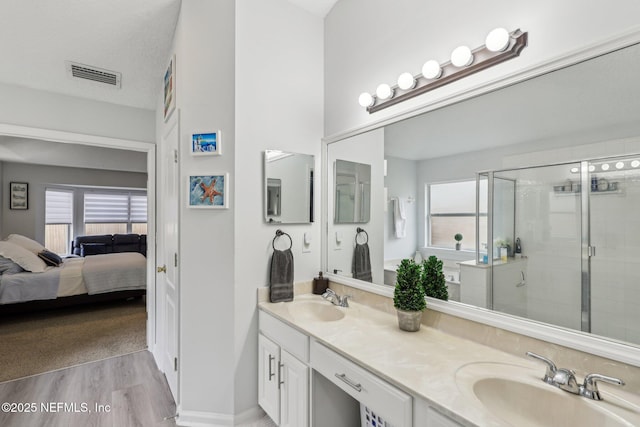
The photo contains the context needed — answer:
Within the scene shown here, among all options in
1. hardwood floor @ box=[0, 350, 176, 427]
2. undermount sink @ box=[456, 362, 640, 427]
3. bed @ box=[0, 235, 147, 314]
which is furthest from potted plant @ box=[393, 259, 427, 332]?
bed @ box=[0, 235, 147, 314]

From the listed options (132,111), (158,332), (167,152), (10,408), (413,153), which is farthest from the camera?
(132,111)

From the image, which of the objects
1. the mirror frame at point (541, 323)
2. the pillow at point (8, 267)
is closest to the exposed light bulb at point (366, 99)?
the mirror frame at point (541, 323)

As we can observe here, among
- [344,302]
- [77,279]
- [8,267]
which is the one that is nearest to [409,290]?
[344,302]

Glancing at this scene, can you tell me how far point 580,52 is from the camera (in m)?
Answer: 1.06

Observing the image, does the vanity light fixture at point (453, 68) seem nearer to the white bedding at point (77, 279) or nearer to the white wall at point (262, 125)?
the white wall at point (262, 125)

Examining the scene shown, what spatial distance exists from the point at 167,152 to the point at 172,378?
1.79 m

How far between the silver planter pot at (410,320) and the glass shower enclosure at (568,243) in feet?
1.11

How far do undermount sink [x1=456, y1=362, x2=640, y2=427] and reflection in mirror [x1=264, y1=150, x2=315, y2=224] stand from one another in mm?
1360

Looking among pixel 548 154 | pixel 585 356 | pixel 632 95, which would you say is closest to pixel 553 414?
pixel 585 356

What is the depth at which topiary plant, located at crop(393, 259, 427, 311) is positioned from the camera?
146 centimetres

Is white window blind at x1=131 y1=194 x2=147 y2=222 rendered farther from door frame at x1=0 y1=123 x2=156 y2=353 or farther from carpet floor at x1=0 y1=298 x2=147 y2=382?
door frame at x1=0 y1=123 x2=156 y2=353

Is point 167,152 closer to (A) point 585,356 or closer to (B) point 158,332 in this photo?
(B) point 158,332

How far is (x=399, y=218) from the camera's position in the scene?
1776 mm

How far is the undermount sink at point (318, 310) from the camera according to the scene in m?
1.87
